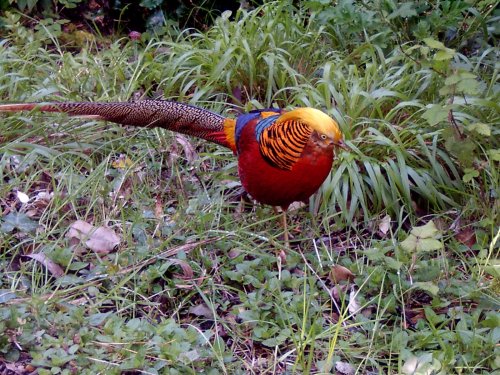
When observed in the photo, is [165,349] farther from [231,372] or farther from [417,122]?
[417,122]

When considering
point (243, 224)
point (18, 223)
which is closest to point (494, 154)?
point (243, 224)

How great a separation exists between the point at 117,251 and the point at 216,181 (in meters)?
0.74

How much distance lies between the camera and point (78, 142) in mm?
4078

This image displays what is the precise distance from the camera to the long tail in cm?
379

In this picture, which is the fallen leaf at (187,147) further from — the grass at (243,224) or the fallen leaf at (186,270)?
the fallen leaf at (186,270)

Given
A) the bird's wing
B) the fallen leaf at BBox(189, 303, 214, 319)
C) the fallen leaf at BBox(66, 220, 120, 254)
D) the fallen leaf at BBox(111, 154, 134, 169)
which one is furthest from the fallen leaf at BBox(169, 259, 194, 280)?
the fallen leaf at BBox(111, 154, 134, 169)

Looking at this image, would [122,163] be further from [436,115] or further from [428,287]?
[428,287]

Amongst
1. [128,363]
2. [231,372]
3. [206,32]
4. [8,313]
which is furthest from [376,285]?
[206,32]

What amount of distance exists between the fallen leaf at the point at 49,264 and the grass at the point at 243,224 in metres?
0.02

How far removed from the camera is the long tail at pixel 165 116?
3787 millimetres

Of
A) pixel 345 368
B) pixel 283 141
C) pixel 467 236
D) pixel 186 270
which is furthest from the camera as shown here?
pixel 467 236

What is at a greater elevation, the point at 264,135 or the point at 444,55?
the point at 444,55

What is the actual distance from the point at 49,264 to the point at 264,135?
40.1 inches

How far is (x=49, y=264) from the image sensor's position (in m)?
3.30
